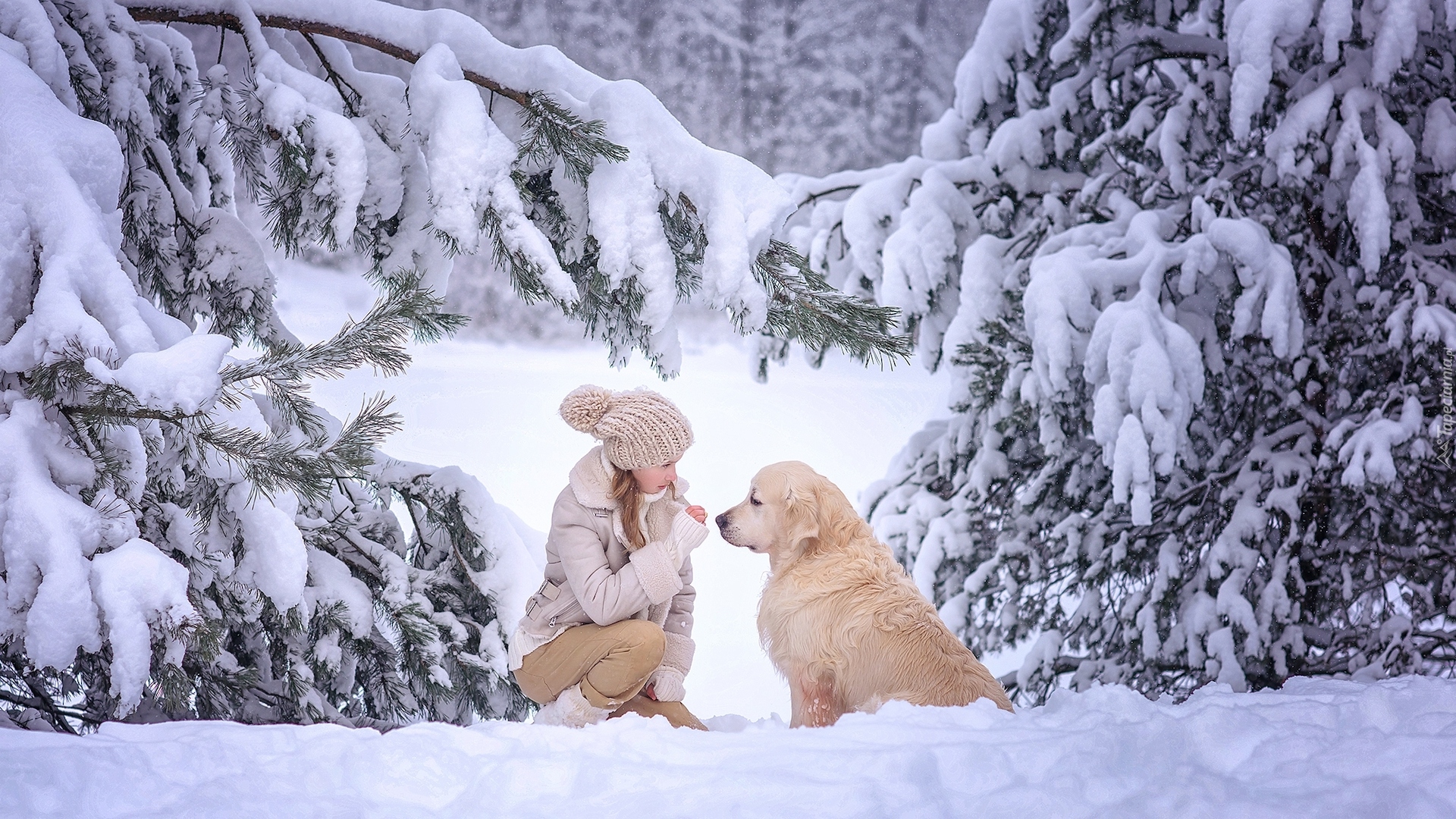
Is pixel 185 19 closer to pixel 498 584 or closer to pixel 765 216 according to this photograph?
pixel 765 216

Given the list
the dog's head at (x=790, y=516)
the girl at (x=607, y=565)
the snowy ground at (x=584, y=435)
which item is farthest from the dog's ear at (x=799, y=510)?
the snowy ground at (x=584, y=435)

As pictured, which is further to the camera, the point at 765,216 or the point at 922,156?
the point at 922,156

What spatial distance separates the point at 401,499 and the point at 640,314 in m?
1.01

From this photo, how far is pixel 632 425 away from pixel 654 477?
14 cm

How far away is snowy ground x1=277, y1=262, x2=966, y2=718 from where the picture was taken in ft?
15.3

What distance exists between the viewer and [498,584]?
8.48 ft

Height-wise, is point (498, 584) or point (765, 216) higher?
point (765, 216)

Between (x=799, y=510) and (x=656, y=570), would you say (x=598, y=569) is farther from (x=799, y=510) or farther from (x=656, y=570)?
(x=799, y=510)

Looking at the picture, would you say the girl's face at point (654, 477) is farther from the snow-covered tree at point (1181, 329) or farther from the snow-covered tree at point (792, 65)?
the snow-covered tree at point (792, 65)

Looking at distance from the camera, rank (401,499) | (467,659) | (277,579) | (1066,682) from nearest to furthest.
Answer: (277,579) → (467,659) → (401,499) → (1066,682)

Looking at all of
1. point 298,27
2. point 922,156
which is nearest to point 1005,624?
point 922,156

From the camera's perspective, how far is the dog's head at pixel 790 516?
221 centimetres

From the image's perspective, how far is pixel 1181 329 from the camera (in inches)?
120

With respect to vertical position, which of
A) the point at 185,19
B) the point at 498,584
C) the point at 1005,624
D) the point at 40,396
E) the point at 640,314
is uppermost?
the point at 185,19
